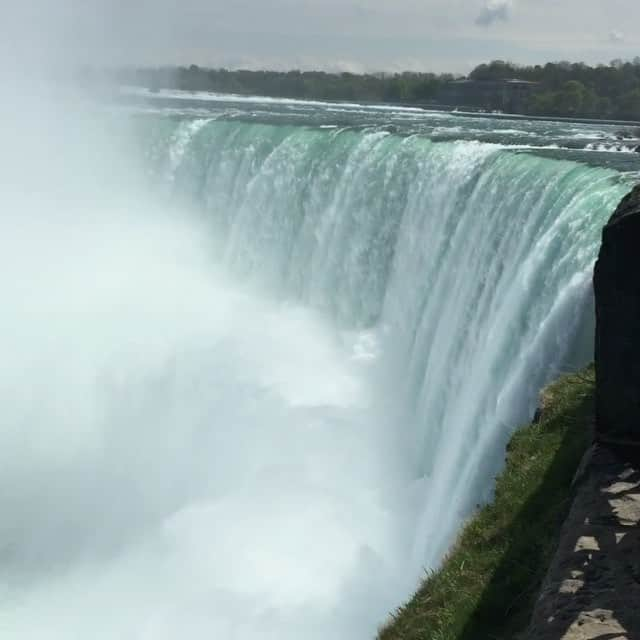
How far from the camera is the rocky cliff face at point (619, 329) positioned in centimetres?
396

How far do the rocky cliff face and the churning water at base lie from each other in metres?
2.97

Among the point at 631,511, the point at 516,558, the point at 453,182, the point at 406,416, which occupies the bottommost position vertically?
the point at 406,416

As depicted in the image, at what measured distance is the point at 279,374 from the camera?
54.0ft

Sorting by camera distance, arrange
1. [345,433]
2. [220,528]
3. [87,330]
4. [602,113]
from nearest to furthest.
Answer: [220,528] < [345,433] < [87,330] < [602,113]

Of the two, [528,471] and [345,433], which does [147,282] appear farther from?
[528,471]

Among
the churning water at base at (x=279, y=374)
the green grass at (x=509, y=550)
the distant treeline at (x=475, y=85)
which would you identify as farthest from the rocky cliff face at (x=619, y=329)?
the distant treeline at (x=475, y=85)

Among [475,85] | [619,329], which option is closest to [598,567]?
[619,329]

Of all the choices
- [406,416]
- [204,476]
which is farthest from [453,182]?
[204,476]

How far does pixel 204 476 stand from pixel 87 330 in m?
6.04

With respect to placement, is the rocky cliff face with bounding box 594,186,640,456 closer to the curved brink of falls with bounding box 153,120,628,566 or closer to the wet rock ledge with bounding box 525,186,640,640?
the wet rock ledge with bounding box 525,186,640,640

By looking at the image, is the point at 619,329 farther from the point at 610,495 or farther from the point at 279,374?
the point at 279,374

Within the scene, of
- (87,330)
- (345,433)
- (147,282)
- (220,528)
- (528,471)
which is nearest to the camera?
(528,471)

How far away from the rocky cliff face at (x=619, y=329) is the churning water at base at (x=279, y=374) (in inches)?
117

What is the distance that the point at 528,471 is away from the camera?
18.6ft
